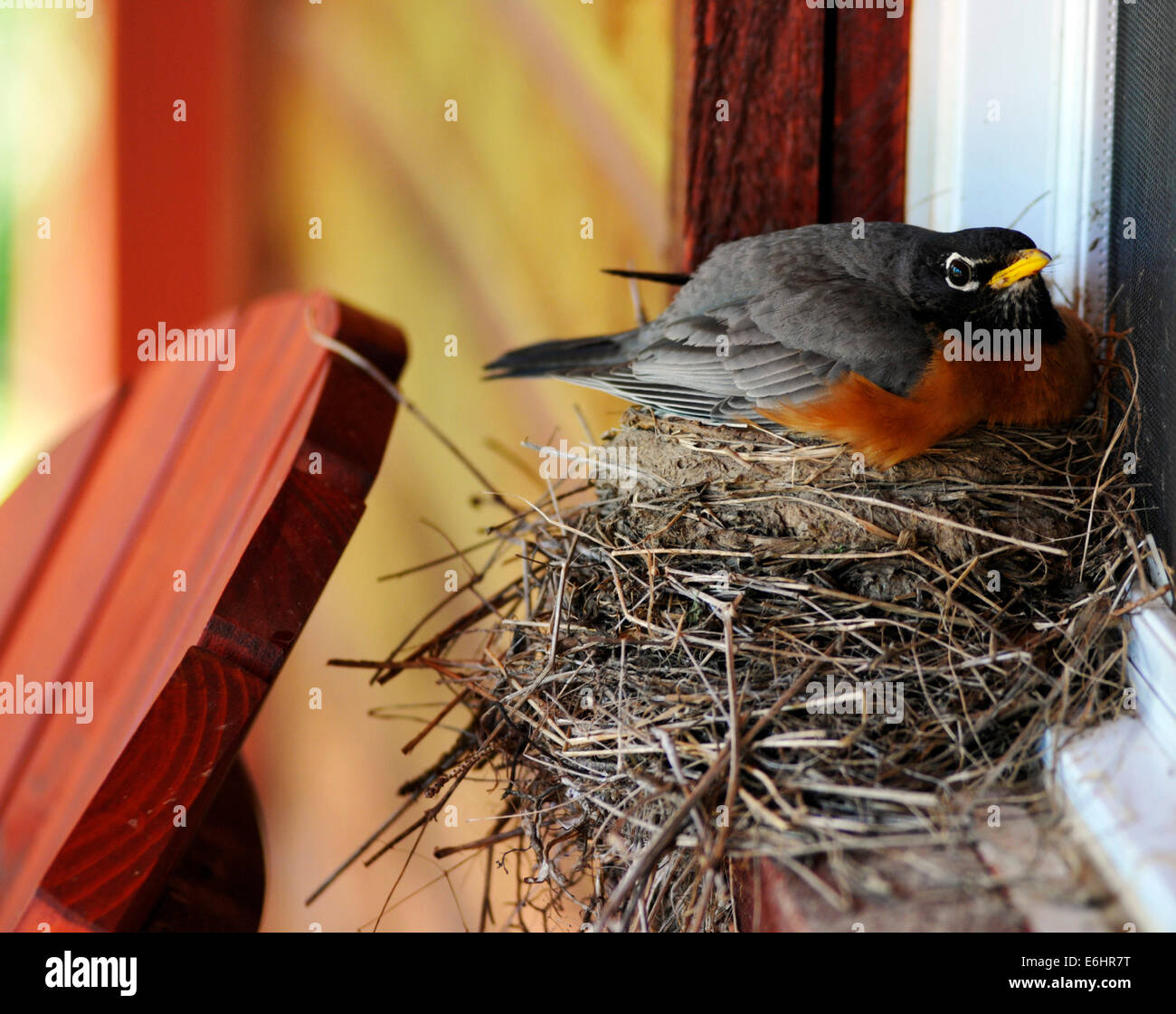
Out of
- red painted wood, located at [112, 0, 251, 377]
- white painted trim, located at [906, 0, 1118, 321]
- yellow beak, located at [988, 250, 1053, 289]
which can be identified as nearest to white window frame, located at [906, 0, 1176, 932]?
white painted trim, located at [906, 0, 1118, 321]

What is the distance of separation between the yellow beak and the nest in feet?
1.06

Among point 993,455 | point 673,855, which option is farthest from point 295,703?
point 993,455

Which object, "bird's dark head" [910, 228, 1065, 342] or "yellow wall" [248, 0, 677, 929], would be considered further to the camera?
"yellow wall" [248, 0, 677, 929]

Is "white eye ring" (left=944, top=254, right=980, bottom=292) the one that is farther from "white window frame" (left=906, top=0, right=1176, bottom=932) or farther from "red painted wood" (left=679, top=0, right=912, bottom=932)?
"red painted wood" (left=679, top=0, right=912, bottom=932)

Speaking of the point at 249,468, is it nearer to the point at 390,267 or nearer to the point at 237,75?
the point at 390,267

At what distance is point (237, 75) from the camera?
3016 millimetres

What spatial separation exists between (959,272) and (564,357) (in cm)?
102

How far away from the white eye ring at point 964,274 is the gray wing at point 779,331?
0.35ft

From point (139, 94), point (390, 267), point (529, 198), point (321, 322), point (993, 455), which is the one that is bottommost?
point (993, 455)

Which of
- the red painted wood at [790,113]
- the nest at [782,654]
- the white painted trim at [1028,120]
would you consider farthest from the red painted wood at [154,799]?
the white painted trim at [1028,120]

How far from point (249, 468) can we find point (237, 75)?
1.89m

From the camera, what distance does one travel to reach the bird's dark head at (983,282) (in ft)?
6.56

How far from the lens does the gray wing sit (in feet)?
6.77

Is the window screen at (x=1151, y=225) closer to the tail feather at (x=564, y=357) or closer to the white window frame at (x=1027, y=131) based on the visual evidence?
the white window frame at (x=1027, y=131)
